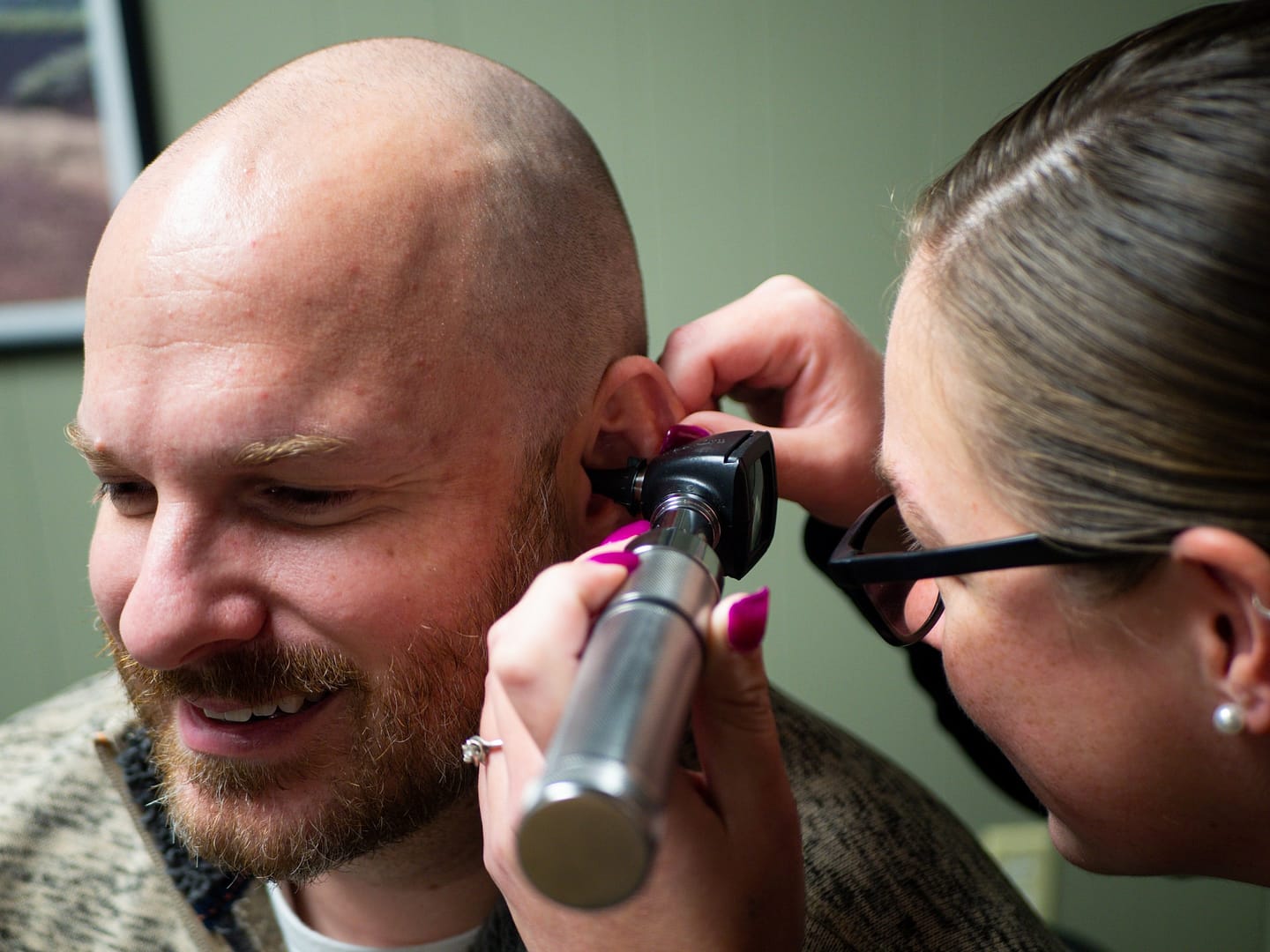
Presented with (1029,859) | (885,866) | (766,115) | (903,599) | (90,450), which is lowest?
(1029,859)

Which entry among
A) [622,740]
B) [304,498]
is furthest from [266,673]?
[622,740]

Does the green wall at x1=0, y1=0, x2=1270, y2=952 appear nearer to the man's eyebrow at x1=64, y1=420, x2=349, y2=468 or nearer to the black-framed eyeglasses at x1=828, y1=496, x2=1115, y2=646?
the black-framed eyeglasses at x1=828, y1=496, x2=1115, y2=646

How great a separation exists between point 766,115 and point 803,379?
0.72 m

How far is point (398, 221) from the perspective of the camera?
3.10 ft

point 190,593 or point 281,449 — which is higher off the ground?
point 281,449

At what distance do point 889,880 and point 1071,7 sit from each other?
53.2 inches

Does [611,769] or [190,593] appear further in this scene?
[190,593]

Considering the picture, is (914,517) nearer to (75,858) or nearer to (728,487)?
(728,487)

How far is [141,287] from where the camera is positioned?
924 millimetres

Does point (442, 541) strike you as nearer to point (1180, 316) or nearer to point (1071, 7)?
point (1180, 316)

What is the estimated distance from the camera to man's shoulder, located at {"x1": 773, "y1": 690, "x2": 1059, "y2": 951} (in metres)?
1.05

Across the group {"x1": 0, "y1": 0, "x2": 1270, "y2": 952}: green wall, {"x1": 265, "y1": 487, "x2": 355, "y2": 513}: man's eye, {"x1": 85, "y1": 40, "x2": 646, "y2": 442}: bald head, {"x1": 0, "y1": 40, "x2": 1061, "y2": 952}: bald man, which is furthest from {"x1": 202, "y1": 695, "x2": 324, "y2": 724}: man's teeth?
{"x1": 0, "y1": 0, "x2": 1270, "y2": 952}: green wall

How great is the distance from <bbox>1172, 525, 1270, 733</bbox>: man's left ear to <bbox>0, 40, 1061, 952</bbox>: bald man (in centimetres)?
48

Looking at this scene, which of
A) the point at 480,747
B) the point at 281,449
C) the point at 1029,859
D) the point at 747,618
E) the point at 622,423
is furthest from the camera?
the point at 1029,859
